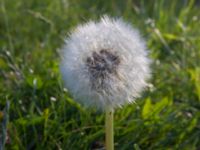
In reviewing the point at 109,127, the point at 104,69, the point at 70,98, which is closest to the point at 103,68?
the point at 104,69

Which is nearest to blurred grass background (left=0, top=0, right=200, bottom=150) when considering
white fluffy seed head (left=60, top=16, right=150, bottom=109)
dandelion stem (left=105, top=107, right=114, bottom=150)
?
dandelion stem (left=105, top=107, right=114, bottom=150)

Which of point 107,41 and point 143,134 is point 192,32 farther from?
point 107,41

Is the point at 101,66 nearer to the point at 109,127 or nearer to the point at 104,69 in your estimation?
the point at 104,69

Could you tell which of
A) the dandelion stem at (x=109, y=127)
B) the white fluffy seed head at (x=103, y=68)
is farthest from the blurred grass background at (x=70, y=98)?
the white fluffy seed head at (x=103, y=68)

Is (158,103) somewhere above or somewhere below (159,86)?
below

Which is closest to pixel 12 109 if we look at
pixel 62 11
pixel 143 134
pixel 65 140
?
pixel 65 140

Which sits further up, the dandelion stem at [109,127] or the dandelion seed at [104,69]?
the dandelion seed at [104,69]

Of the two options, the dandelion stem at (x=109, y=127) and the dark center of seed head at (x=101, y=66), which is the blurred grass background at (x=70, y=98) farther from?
the dark center of seed head at (x=101, y=66)
